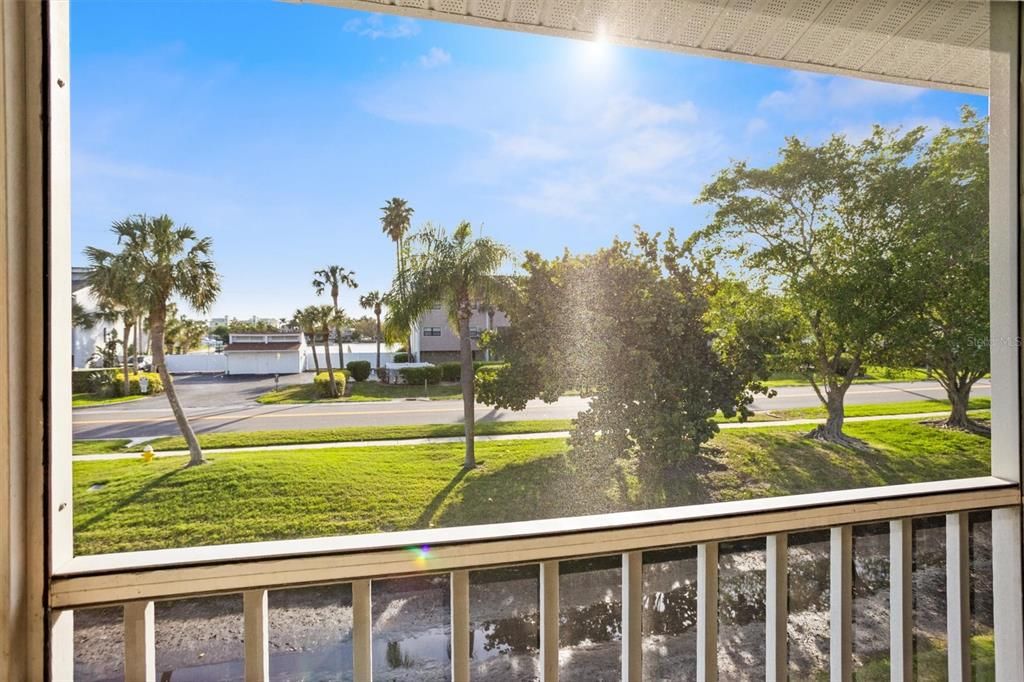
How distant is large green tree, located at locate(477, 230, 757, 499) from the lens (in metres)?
1.12

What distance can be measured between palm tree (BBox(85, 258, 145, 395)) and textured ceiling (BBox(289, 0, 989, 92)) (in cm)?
70

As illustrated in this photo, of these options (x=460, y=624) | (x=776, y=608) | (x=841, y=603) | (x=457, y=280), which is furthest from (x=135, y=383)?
(x=841, y=603)

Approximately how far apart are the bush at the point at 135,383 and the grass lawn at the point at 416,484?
0.14 metres

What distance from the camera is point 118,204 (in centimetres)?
92

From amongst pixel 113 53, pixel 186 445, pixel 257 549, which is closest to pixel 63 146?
pixel 113 53

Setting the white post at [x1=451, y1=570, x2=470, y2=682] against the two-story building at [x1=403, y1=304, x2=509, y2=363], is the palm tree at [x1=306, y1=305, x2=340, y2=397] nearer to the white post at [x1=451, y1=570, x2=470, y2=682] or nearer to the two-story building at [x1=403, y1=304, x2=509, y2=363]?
the two-story building at [x1=403, y1=304, x2=509, y2=363]

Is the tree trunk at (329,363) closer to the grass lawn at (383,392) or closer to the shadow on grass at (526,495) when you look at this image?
the grass lawn at (383,392)

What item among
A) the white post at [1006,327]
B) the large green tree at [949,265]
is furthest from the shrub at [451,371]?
the white post at [1006,327]

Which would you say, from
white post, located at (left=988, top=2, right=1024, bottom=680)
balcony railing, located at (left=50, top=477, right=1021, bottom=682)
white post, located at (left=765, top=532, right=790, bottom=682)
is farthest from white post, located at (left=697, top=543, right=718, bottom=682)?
white post, located at (left=988, top=2, right=1024, bottom=680)

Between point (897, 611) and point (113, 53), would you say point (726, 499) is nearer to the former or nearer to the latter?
point (897, 611)

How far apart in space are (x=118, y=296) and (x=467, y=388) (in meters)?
0.71

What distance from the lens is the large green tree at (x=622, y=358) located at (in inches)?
44.1

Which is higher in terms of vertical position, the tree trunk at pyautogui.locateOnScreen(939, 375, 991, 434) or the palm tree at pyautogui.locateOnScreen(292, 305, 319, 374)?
the palm tree at pyautogui.locateOnScreen(292, 305, 319, 374)

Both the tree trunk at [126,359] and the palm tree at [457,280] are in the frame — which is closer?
the tree trunk at [126,359]
